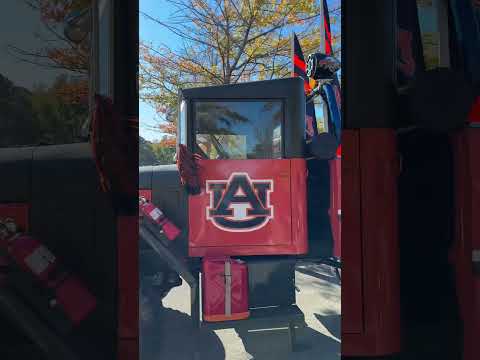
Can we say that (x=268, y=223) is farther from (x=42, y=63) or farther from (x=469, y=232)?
(x=42, y=63)

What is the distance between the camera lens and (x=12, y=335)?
1116 mm

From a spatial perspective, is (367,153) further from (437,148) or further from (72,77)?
(72,77)

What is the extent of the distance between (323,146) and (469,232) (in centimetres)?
192

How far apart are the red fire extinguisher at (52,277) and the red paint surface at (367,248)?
0.74 metres

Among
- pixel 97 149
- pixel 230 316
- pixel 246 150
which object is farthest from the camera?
pixel 246 150

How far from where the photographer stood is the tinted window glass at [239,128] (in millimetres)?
2938

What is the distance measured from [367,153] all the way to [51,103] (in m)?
0.91

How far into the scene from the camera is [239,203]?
2879mm

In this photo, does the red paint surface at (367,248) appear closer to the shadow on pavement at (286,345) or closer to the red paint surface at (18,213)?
the red paint surface at (18,213)

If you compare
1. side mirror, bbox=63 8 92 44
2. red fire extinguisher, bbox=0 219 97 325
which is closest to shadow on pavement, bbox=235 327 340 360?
red fire extinguisher, bbox=0 219 97 325

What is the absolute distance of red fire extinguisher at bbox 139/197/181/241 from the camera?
3.10 metres

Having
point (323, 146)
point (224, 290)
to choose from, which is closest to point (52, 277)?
point (224, 290)

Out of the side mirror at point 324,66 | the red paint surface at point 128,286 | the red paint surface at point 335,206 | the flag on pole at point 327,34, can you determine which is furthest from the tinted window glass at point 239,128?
the red paint surface at point 128,286

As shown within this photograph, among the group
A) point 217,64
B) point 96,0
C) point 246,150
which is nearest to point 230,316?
point 246,150
